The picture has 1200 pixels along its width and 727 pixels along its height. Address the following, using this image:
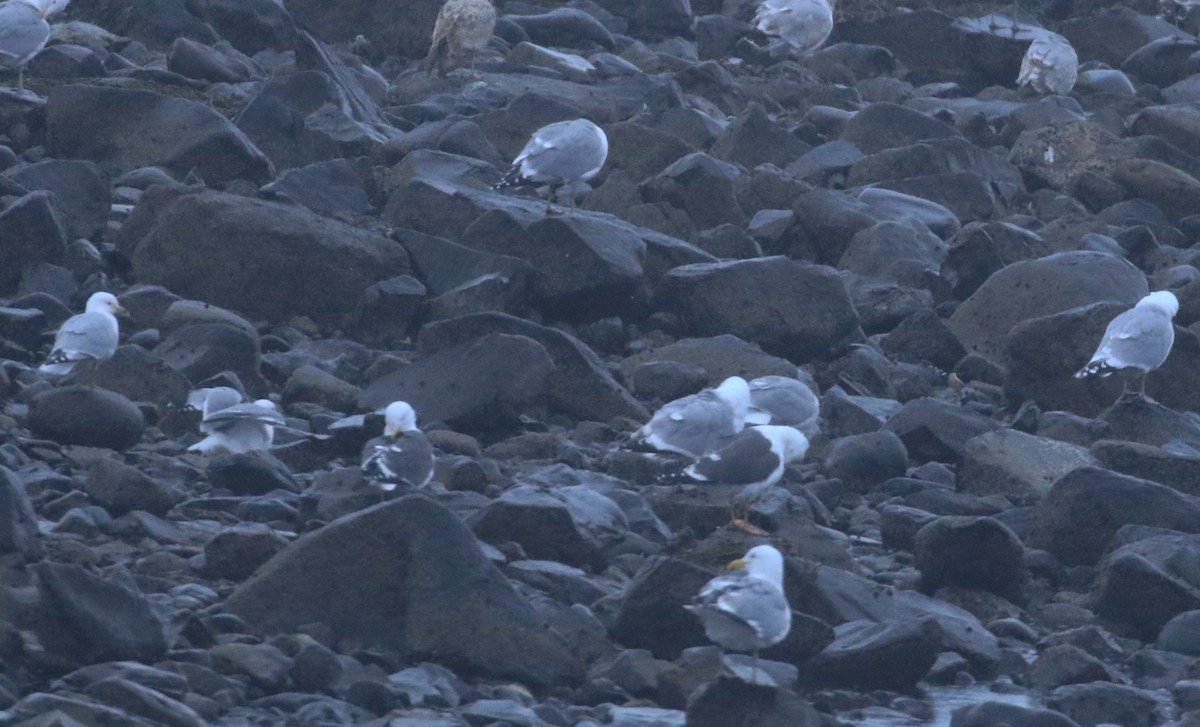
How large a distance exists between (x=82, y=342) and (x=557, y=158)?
11.4ft

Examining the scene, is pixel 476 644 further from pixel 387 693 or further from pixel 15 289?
pixel 15 289

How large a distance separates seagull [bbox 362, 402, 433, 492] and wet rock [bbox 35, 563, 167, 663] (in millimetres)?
1591

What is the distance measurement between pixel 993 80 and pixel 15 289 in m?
12.4

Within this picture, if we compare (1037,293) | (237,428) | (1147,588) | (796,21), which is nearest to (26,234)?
(237,428)

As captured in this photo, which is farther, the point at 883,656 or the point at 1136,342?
the point at 1136,342

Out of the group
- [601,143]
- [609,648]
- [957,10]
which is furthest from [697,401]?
[957,10]

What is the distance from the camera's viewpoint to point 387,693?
5617 mm

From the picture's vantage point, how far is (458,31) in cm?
1568

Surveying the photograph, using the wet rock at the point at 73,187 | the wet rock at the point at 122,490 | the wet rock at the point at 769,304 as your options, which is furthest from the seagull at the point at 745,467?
the wet rock at the point at 73,187

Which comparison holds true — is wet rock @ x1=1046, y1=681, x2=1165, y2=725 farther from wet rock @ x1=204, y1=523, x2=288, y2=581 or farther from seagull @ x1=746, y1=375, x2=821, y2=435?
wet rock @ x1=204, y1=523, x2=288, y2=581

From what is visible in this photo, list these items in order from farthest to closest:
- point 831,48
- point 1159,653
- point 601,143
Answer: point 831,48
point 601,143
point 1159,653

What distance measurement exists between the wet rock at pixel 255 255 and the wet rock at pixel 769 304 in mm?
1633

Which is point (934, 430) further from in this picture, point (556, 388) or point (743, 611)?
point (743, 611)

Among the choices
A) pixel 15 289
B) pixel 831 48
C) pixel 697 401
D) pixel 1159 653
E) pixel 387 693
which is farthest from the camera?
pixel 831 48
